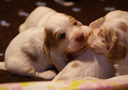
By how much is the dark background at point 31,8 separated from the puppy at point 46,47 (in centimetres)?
61

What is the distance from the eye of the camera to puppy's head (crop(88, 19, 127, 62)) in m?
1.75

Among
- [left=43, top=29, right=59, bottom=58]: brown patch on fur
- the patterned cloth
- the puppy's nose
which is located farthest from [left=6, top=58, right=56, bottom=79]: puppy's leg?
the patterned cloth

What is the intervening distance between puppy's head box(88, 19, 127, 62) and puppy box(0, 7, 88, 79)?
0.17 meters

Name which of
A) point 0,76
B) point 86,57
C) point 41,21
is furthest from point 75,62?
point 41,21

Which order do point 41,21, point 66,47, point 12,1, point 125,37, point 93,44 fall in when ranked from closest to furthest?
1. point 125,37
2. point 93,44
3. point 66,47
4. point 41,21
5. point 12,1

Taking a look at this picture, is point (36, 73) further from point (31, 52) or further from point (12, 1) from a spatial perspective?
point (12, 1)

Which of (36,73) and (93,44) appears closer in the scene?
(93,44)

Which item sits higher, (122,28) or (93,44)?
(122,28)

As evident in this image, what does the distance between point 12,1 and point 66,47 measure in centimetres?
236

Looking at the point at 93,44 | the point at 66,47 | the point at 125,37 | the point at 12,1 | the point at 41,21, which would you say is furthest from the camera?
the point at 12,1

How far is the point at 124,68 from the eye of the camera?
1.94 m

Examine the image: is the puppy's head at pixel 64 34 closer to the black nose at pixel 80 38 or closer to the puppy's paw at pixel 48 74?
the black nose at pixel 80 38

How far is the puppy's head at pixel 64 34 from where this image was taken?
1995 mm

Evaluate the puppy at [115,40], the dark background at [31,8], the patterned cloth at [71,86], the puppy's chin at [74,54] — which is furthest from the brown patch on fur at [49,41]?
the dark background at [31,8]
